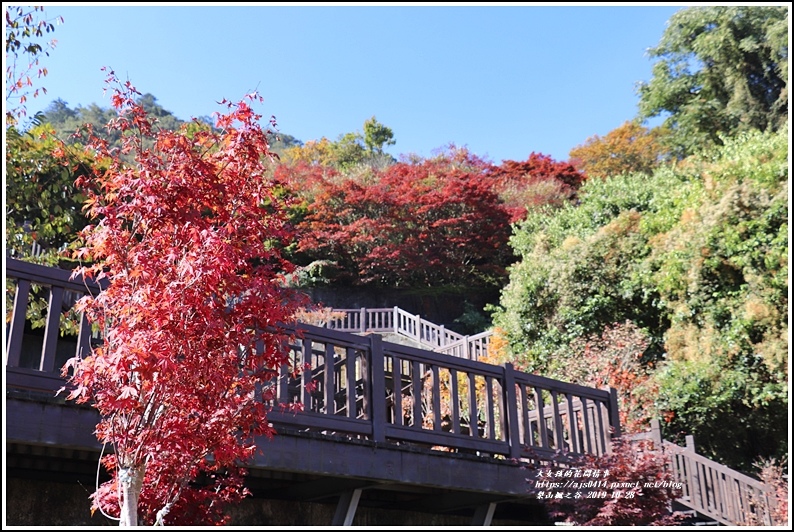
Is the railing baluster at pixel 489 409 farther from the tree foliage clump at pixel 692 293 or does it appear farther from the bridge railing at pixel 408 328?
the bridge railing at pixel 408 328

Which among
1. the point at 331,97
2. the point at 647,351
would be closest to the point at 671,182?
the point at 647,351

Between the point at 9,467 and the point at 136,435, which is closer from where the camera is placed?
the point at 136,435

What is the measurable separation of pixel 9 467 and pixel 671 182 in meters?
16.1

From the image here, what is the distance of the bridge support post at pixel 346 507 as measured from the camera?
5.89m

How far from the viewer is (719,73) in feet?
83.7

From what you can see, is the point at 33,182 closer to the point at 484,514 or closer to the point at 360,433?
the point at 360,433

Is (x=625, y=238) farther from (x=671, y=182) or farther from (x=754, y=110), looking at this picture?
(x=754, y=110)

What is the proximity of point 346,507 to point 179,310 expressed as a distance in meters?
2.75

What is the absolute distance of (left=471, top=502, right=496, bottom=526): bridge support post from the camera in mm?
6902

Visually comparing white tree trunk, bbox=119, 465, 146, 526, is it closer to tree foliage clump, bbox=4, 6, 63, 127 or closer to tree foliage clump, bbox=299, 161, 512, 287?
tree foliage clump, bbox=4, 6, 63, 127

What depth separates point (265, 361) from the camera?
14.3 ft

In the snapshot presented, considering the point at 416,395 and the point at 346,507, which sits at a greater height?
the point at 416,395

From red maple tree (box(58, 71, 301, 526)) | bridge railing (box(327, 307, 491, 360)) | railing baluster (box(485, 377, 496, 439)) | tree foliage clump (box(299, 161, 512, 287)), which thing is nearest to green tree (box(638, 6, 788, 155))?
tree foliage clump (box(299, 161, 512, 287))

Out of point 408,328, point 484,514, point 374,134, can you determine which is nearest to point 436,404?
point 484,514
